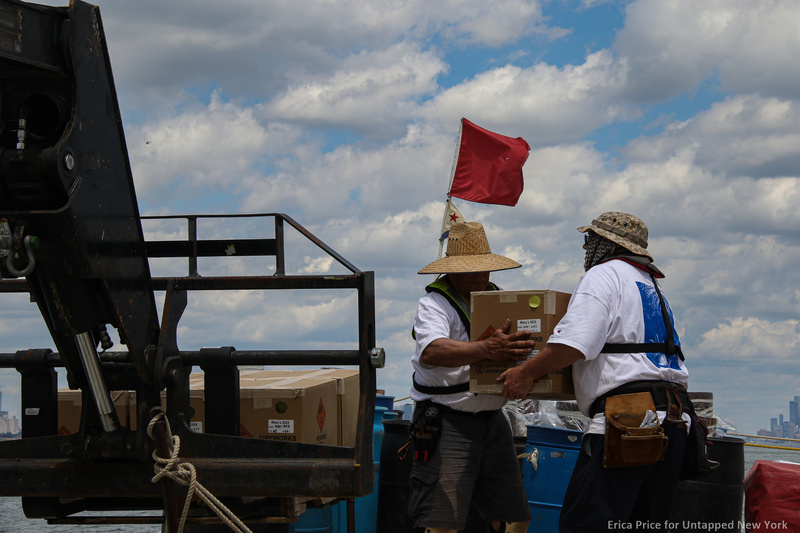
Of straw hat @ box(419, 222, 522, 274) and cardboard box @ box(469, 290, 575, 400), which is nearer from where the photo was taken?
cardboard box @ box(469, 290, 575, 400)

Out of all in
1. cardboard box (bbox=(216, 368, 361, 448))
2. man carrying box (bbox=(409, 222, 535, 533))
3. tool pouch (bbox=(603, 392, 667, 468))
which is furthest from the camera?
cardboard box (bbox=(216, 368, 361, 448))

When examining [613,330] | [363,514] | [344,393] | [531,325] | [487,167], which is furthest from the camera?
[487,167]

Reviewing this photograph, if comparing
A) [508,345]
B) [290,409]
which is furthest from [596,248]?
[290,409]

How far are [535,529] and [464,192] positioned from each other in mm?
3224

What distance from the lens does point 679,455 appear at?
12.2ft

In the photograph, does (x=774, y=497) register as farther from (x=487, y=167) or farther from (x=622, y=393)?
(x=487, y=167)

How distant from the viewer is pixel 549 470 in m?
5.81

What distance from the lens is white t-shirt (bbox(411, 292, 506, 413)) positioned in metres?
4.46

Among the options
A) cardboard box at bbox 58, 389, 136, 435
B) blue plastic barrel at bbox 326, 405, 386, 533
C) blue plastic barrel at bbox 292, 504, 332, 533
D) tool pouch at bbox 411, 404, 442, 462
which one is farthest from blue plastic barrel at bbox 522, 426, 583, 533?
cardboard box at bbox 58, 389, 136, 435

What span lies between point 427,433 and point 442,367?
1.20 ft

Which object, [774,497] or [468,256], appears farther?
[468,256]

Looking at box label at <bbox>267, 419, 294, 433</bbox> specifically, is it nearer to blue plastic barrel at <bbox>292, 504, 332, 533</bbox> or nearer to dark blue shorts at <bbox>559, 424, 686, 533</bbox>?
dark blue shorts at <bbox>559, 424, 686, 533</bbox>

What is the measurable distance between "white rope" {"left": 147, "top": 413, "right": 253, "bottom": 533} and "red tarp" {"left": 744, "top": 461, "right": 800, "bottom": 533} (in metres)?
2.96

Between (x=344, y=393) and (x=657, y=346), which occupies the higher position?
(x=657, y=346)
